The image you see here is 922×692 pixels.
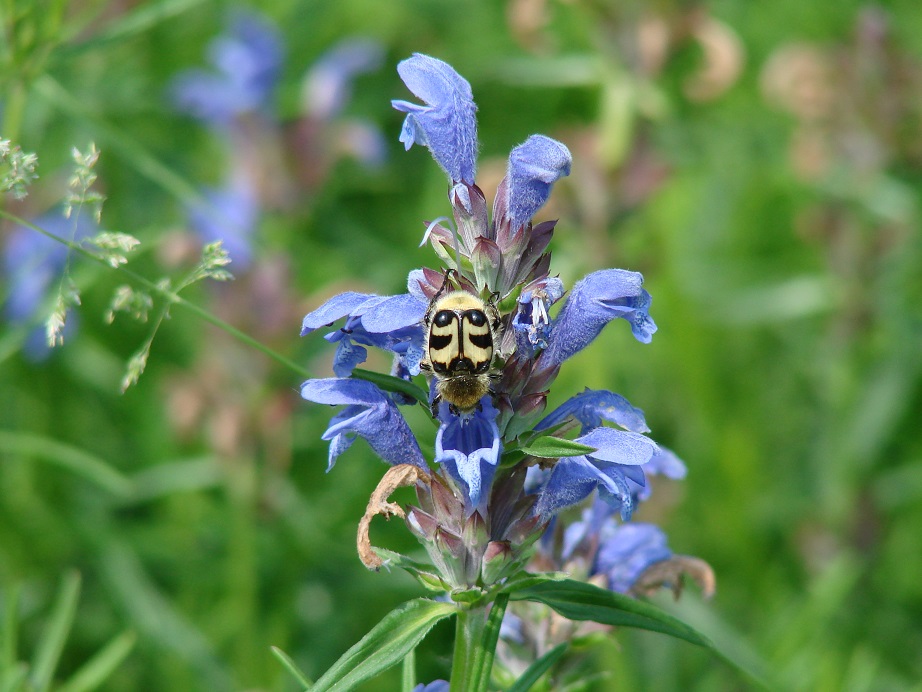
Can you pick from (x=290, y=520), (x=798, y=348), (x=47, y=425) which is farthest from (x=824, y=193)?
(x=47, y=425)

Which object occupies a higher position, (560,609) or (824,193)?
(560,609)

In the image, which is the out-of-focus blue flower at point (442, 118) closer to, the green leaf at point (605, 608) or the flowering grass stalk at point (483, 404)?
the flowering grass stalk at point (483, 404)

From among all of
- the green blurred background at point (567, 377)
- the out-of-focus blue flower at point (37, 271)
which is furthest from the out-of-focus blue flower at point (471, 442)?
the out-of-focus blue flower at point (37, 271)

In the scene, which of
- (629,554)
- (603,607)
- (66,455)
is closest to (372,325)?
(603,607)

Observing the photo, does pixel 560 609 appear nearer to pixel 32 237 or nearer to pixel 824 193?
pixel 32 237

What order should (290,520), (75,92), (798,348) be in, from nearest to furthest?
(290,520)
(75,92)
(798,348)

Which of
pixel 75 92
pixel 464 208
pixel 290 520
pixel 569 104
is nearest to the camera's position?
pixel 464 208
